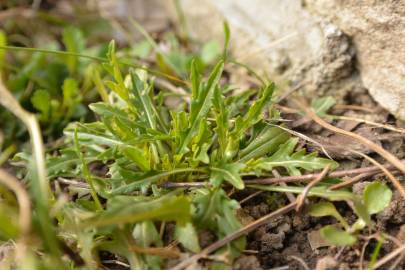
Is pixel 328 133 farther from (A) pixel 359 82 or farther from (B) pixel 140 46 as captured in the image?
(B) pixel 140 46

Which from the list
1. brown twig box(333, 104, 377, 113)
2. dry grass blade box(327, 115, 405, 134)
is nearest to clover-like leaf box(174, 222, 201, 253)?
dry grass blade box(327, 115, 405, 134)

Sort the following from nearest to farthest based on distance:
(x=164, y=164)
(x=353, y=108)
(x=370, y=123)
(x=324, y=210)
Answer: (x=324, y=210) < (x=164, y=164) < (x=370, y=123) < (x=353, y=108)

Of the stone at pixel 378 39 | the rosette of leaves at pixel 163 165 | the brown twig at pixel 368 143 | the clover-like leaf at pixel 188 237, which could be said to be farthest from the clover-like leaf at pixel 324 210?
the stone at pixel 378 39

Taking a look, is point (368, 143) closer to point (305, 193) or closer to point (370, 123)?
point (370, 123)

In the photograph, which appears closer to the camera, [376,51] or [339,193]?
[339,193]

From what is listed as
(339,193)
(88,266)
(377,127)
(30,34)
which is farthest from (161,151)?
(30,34)

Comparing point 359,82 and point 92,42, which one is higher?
point 359,82

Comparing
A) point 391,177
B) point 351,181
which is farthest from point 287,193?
point 391,177

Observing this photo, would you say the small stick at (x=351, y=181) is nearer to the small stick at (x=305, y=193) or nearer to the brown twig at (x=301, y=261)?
the small stick at (x=305, y=193)
